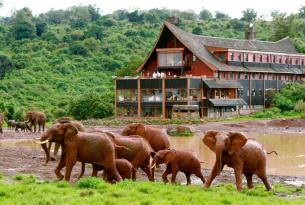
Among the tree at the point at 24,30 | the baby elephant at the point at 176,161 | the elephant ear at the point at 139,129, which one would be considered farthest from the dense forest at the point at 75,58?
the baby elephant at the point at 176,161

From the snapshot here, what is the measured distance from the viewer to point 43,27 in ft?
331

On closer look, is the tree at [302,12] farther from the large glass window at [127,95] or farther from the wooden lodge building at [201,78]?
the large glass window at [127,95]

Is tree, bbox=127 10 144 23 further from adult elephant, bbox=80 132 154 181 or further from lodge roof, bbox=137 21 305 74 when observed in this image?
adult elephant, bbox=80 132 154 181

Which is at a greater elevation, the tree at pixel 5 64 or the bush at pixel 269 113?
the tree at pixel 5 64

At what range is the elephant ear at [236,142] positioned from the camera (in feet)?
46.8

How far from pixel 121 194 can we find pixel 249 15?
5392 inches

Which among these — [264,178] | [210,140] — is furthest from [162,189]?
[264,178]

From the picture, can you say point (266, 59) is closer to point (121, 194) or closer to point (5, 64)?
point (5, 64)

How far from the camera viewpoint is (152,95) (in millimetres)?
61031

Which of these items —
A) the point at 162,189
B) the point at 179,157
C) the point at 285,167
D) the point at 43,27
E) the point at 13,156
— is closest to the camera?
the point at 162,189

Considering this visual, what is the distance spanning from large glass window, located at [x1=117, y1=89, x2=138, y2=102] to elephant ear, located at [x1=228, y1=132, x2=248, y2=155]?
47314 millimetres

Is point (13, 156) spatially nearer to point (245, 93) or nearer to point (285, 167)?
point (285, 167)

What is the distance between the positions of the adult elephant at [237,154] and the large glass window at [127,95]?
46.6m

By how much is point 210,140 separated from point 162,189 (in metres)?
2.15
